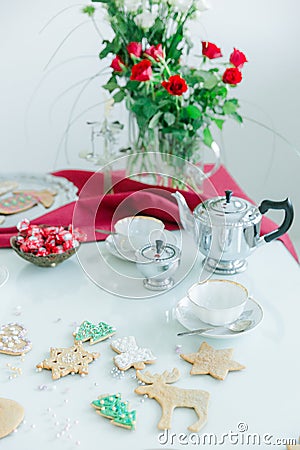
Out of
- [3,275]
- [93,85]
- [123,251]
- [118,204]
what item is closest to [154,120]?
[118,204]

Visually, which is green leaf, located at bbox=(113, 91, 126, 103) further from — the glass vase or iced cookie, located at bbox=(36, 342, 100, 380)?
iced cookie, located at bbox=(36, 342, 100, 380)

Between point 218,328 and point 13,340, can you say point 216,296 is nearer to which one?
point 218,328

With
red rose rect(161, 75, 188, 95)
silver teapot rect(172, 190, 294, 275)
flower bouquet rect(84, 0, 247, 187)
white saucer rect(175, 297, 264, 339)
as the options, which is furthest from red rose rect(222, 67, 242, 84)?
white saucer rect(175, 297, 264, 339)

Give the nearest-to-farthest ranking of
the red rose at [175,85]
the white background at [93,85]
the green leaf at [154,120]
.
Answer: the red rose at [175,85], the green leaf at [154,120], the white background at [93,85]

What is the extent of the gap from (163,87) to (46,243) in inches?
19.0

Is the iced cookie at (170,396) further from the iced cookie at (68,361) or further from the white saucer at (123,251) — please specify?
the white saucer at (123,251)

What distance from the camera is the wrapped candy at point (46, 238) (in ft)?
4.62

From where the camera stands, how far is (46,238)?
1.45 m

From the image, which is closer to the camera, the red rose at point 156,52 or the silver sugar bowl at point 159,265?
the silver sugar bowl at point 159,265

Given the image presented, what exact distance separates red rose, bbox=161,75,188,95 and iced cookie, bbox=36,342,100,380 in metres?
0.64

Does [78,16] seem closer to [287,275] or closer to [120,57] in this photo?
[120,57]

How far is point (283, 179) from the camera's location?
93.4 inches

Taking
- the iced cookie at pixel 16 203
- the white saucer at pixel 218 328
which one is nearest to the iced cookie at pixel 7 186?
the iced cookie at pixel 16 203

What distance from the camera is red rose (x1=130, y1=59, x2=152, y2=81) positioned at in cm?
152
